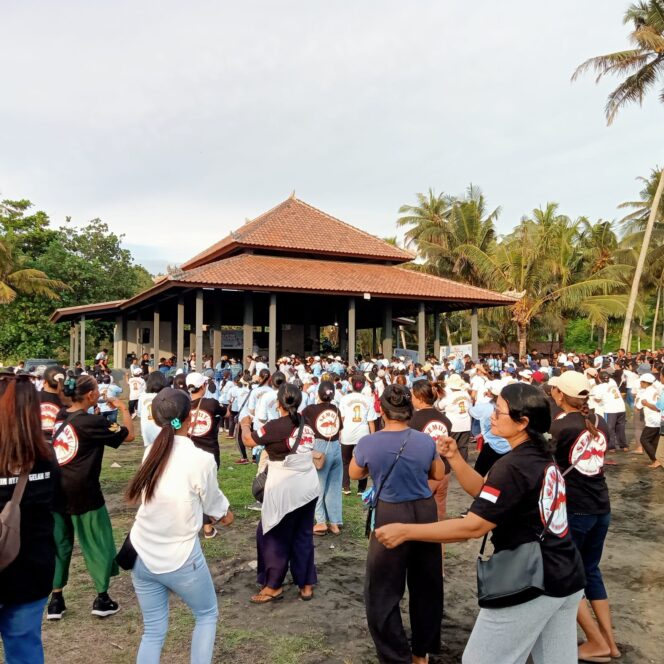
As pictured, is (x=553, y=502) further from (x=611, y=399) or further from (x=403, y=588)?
(x=611, y=399)

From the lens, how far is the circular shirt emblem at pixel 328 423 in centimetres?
573

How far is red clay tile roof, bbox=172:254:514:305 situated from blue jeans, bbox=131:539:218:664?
1542cm

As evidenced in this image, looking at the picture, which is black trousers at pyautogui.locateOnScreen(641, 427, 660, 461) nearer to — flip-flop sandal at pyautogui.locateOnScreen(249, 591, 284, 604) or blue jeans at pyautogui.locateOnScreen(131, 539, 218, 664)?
flip-flop sandal at pyautogui.locateOnScreen(249, 591, 284, 604)

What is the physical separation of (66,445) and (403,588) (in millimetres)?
2442

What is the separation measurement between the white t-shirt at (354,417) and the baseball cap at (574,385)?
3.60 meters

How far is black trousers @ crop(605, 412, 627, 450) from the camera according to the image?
10.5 m

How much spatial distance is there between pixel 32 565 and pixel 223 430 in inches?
466

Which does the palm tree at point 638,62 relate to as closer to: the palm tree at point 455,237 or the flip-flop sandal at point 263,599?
the palm tree at point 455,237

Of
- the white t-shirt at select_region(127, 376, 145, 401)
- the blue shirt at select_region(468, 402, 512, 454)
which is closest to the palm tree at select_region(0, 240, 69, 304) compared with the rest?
the white t-shirt at select_region(127, 376, 145, 401)

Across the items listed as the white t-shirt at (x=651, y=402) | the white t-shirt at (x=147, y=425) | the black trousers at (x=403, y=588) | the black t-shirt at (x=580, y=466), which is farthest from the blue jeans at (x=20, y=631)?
the white t-shirt at (x=651, y=402)

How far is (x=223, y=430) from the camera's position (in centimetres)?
1412

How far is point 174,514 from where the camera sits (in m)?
2.88

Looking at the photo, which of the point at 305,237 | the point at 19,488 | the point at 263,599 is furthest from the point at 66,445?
the point at 305,237

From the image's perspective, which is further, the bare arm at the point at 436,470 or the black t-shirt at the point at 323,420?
the black t-shirt at the point at 323,420
